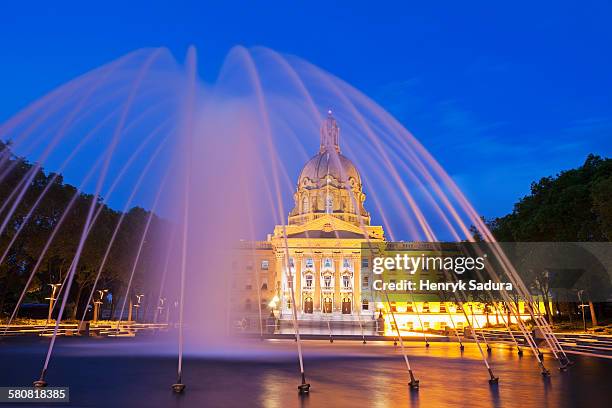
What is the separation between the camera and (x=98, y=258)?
60.4m

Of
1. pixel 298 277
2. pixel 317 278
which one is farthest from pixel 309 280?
pixel 298 277

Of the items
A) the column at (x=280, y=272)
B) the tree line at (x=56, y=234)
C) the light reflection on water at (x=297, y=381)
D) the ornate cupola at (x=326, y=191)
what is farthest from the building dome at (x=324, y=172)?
the light reflection on water at (x=297, y=381)

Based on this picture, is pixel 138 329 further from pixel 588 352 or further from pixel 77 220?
pixel 588 352

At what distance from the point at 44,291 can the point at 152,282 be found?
93.6 ft

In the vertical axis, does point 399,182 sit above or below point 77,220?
below

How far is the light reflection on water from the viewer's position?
568 inches

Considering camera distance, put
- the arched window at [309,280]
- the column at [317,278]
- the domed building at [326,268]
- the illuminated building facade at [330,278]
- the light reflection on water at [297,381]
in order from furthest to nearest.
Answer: the arched window at [309,280]
the column at [317,278]
the domed building at [326,268]
the illuminated building facade at [330,278]
the light reflection on water at [297,381]

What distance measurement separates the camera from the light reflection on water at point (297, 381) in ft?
47.3

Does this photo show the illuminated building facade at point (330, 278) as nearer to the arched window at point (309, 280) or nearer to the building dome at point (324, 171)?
the arched window at point (309, 280)

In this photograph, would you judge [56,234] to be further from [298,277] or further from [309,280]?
[309,280]

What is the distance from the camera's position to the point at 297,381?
710 inches

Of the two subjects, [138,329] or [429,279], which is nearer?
[138,329]

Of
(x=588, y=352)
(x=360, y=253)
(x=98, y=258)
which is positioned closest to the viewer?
(x=588, y=352)

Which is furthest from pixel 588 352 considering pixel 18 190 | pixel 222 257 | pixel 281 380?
pixel 18 190
